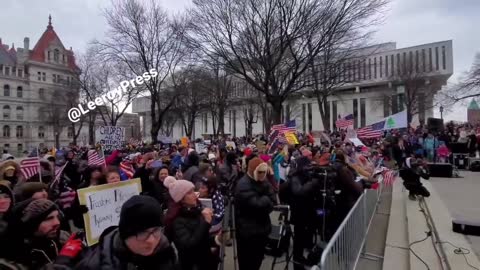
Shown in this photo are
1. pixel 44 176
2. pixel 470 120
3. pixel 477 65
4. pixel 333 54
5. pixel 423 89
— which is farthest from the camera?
pixel 423 89

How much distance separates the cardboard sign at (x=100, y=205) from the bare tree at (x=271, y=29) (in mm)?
13652

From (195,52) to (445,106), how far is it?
26.4m

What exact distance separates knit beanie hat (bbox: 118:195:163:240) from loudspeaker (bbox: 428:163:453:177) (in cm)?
1493

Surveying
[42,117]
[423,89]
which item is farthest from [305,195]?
→ [42,117]

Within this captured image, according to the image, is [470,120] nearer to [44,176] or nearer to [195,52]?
[195,52]

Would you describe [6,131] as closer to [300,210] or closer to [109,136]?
[109,136]

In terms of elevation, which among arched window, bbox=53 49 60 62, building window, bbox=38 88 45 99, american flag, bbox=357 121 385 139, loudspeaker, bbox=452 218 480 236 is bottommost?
loudspeaker, bbox=452 218 480 236

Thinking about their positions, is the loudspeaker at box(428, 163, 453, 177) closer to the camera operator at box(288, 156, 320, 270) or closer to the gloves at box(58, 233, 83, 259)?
the camera operator at box(288, 156, 320, 270)

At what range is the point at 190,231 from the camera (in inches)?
141

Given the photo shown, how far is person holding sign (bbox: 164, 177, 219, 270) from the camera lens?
3555 mm

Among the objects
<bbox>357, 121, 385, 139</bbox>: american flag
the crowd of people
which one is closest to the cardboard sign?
the crowd of people

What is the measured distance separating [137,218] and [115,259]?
270 millimetres

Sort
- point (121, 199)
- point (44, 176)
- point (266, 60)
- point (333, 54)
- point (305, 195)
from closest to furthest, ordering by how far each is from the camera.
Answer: point (121, 199)
point (305, 195)
point (44, 176)
point (266, 60)
point (333, 54)

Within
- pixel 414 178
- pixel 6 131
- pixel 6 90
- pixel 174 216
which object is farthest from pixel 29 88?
pixel 174 216
